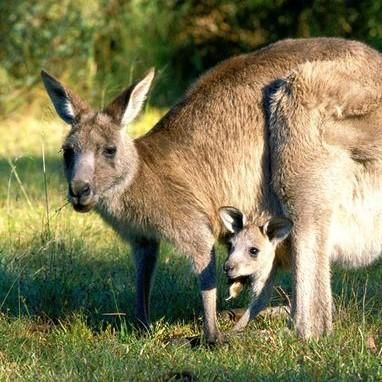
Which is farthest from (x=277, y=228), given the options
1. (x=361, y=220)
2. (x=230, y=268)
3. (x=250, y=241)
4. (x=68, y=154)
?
(x=68, y=154)

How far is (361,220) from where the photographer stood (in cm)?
575

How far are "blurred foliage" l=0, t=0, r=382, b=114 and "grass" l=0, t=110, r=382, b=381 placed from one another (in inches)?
245

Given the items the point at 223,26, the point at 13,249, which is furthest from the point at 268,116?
the point at 223,26

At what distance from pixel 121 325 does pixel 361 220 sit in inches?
53.8

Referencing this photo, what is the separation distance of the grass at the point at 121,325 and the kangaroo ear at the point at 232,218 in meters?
0.54

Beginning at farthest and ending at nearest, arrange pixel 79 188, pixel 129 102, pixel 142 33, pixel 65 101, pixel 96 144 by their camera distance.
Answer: pixel 142 33, pixel 65 101, pixel 129 102, pixel 96 144, pixel 79 188

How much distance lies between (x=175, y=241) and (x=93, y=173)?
1.79 feet

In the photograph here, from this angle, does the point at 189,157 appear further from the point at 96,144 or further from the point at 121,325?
the point at 121,325

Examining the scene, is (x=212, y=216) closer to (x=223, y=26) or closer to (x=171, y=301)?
(x=171, y=301)

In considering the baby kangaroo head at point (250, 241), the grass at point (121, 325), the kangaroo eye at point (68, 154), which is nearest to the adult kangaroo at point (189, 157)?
the kangaroo eye at point (68, 154)

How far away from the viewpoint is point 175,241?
18.7ft

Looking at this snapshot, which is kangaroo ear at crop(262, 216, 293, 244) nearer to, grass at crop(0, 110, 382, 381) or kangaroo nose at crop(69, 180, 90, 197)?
grass at crop(0, 110, 382, 381)

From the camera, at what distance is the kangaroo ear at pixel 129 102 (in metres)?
5.77

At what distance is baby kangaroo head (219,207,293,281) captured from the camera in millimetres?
5719
